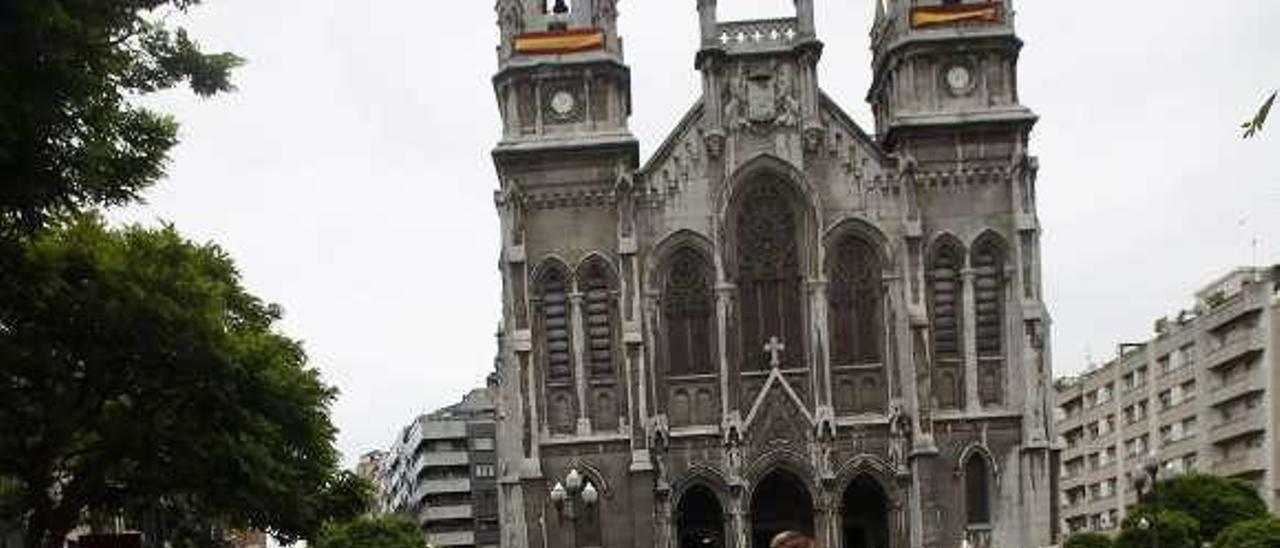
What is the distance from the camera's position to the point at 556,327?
162 ft

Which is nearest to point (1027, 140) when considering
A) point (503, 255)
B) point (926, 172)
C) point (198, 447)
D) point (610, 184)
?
point (926, 172)

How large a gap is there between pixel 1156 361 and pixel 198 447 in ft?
202

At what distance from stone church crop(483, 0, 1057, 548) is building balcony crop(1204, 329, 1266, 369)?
25112 millimetres

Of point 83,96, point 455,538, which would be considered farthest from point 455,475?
point 83,96

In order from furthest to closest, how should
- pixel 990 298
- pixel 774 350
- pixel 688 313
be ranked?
pixel 688 313, pixel 990 298, pixel 774 350

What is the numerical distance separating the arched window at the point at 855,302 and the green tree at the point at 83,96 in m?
30.5

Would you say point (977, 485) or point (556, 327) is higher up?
point (556, 327)

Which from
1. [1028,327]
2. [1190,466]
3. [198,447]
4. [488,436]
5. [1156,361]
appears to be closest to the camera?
[198,447]

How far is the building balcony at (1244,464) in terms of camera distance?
2793 inches

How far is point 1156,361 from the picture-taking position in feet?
271

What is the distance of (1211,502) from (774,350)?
41.8ft

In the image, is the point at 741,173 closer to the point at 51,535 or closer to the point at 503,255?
the point at 503,255

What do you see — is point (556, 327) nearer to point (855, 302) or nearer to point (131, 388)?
point (855, 302)

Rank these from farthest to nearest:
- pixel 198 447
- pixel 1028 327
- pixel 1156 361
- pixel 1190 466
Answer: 1. pixel 1156 361
2. pixel 1190 466
3. pixel 1028 327
4. pixel 198 447
